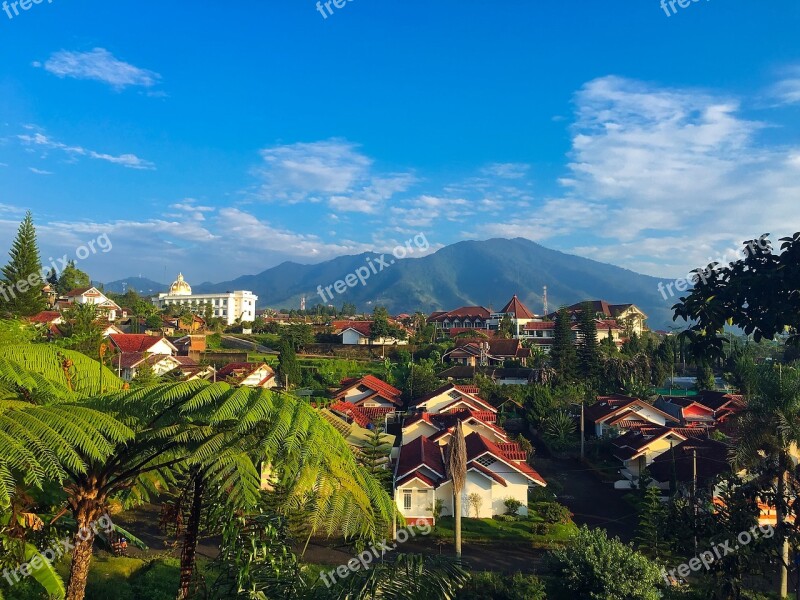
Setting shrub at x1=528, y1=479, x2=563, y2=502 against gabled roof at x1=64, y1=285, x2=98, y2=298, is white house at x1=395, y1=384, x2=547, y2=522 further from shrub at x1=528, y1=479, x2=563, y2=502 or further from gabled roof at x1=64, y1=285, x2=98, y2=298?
gabled roof at x1=64, y1=285, x2=98, y2=298

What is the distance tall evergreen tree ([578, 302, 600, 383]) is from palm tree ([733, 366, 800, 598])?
32.6 meters

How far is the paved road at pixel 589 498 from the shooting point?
60.5 feet

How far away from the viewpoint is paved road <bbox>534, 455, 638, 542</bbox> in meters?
18.5

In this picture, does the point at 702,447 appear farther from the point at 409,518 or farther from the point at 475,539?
the point at 409,518

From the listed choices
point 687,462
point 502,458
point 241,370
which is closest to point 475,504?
point 502,458

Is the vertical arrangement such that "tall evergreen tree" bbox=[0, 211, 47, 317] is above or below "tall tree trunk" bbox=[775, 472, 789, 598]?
above

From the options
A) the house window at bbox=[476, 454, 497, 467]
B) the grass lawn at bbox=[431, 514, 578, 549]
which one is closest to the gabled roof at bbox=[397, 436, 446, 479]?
the house window at bbox=[476, 454, 497, 467]

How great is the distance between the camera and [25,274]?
1189 inches

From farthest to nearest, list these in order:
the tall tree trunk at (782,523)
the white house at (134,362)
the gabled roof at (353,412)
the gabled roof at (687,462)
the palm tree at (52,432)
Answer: the white house at (134,362)
the gabled roof at (353,412)
the gabled roof at (687,462)
the tall tree trunk at (782,523)
the palm tree at (52,432)

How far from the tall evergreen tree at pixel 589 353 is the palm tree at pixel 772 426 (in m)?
32.6

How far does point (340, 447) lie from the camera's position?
4.63m

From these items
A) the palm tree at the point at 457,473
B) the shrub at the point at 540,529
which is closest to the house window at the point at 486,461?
the shrub at the point at 540,529

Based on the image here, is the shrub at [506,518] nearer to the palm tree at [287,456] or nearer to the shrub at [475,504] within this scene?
the shrub at [475,504]

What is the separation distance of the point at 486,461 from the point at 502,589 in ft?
27.5
